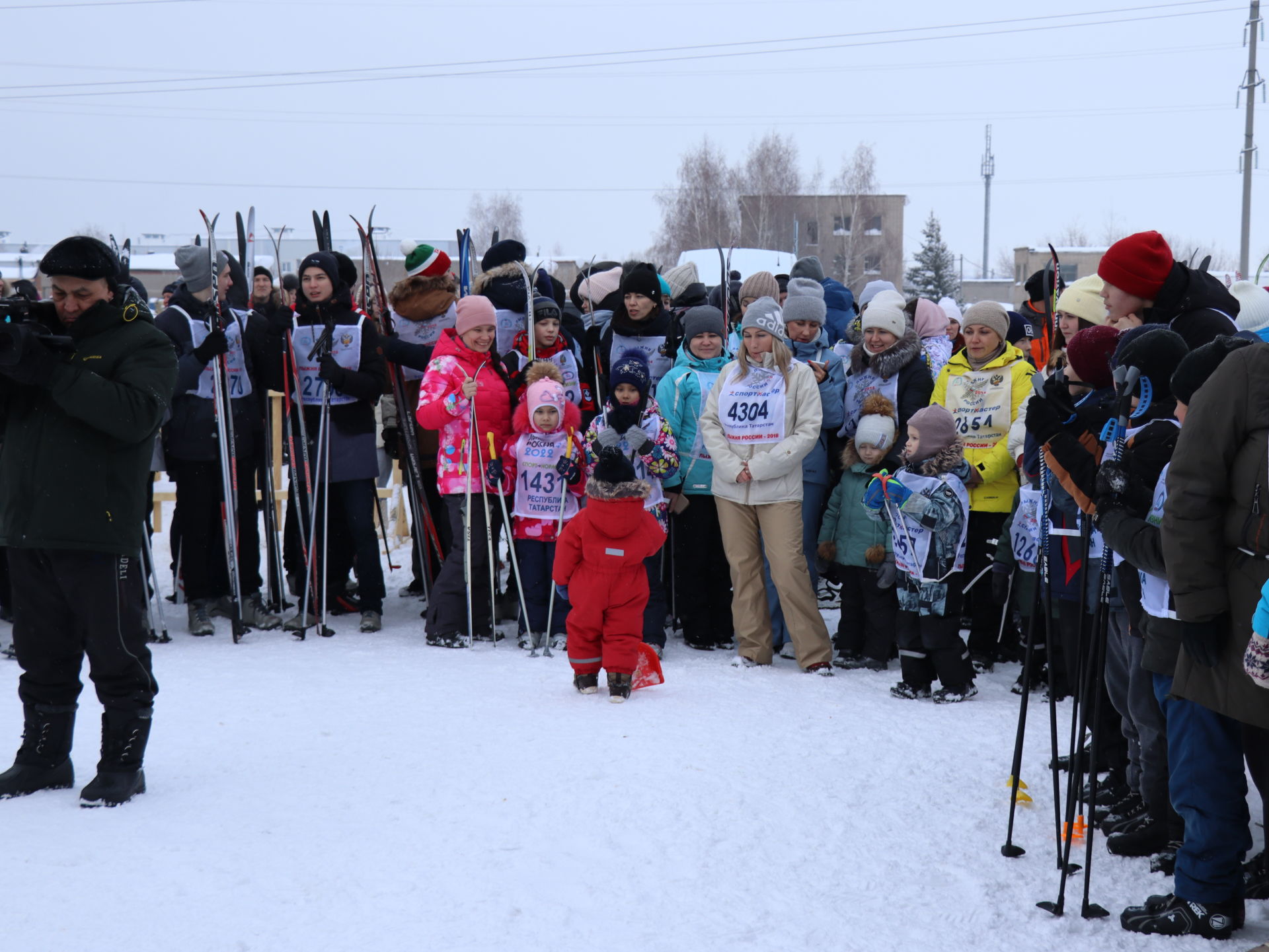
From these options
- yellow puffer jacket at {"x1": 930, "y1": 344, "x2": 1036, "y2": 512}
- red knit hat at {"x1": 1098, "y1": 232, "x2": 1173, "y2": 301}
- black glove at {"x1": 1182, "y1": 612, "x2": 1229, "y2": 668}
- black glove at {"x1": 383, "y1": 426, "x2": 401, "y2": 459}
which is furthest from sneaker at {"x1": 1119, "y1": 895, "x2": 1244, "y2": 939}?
black glove at {"x1": 383, "y1": 426, "x2": 401, "y2": 459}

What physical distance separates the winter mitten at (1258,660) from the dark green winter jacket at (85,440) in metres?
3.29

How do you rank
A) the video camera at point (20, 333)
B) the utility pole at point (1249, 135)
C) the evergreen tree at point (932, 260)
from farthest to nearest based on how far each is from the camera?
1. the evergreen tree at point (932, 260)
2. the utility pole at point (1249, 135)
3. the video camera at point (20, 333)

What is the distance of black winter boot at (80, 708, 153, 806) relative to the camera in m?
3.79

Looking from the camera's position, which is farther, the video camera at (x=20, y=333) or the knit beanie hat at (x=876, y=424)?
the knit beanie hat at (x=876, y=424)

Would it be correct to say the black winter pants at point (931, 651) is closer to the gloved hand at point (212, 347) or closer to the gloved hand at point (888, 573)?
the gloved hand at point (888, 573)

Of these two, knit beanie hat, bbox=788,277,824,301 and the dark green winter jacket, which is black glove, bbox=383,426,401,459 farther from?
the dark green winter jacket

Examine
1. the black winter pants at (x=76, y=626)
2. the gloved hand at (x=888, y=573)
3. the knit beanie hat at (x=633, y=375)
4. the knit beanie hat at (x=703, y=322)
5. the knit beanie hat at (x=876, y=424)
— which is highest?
the knit beanie hat at (x=703, y=322)

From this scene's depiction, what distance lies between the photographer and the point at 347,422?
6.66 meters

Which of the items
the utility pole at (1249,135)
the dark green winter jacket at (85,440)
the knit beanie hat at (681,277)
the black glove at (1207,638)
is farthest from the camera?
the utility pole at (1249,135)

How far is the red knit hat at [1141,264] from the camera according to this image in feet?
12.3

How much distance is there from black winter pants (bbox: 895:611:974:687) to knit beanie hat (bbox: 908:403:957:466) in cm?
76

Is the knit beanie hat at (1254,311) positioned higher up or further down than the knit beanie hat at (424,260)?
further down

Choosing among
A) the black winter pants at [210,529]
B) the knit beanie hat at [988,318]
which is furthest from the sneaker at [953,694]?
the black winter pants at [210,529]

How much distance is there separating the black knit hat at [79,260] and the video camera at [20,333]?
0.48 feet
